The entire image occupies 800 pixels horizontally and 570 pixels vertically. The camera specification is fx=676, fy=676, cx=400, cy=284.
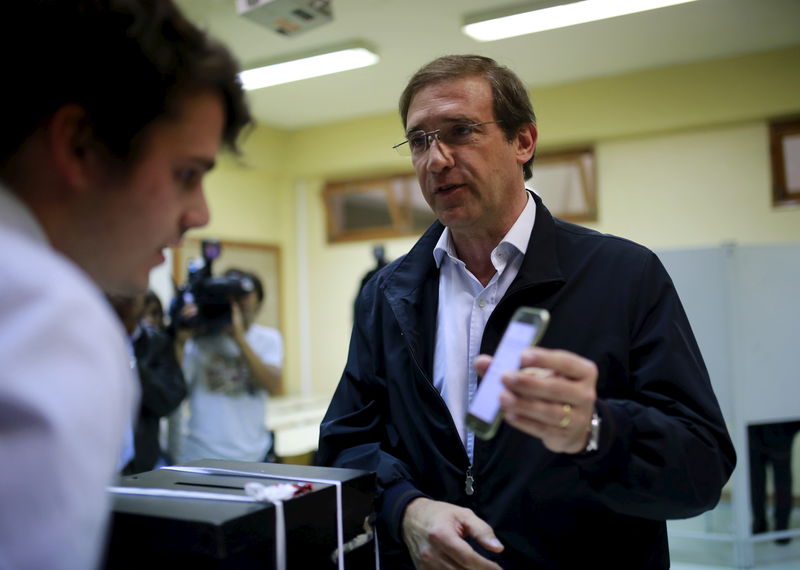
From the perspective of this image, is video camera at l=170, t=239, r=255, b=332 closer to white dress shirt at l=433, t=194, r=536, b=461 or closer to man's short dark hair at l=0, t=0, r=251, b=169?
white dress shirt at l=433, t=194, r=536, b=461

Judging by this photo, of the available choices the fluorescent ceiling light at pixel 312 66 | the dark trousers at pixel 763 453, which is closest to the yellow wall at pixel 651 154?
the fluorescent ceiling light at pixel 312 66

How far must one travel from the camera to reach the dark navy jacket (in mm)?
935

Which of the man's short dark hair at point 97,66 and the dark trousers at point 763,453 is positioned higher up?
the man's short dark hair at point 97,66

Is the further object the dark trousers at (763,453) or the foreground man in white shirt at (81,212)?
the dark trousers at (763,453)

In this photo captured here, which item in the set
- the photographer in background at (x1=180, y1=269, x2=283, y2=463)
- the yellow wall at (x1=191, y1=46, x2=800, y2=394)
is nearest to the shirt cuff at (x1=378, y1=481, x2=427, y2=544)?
the photographer in background at (x1=180, y1=269, x2=283, y2=463)

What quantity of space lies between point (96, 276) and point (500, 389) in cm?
43

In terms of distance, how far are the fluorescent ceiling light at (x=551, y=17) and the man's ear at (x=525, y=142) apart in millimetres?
2657

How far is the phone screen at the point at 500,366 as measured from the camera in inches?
29.5

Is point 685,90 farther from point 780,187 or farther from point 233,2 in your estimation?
point 233,2

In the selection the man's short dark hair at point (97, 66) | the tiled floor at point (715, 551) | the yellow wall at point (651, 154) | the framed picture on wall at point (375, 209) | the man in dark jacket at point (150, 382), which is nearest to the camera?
the man's short dark hair at point (97, 66)

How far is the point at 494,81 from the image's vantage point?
52.4 inches

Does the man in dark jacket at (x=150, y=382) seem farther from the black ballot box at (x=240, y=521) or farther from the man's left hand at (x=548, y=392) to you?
the man's left hand at (x=548, y=392)

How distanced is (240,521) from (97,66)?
0.46 m

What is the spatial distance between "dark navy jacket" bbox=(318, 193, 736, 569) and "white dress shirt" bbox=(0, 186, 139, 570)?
1.98ft
